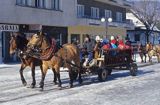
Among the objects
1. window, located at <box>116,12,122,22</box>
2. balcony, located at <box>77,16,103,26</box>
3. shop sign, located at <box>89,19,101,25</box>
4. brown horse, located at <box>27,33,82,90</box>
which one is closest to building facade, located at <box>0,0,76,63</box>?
balcony, located at <box>77,16,103,26</box>

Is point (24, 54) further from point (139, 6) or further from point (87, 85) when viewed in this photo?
point (139, 6)

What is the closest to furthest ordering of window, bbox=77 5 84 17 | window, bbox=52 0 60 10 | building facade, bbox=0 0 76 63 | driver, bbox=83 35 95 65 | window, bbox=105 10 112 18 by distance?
driver, bbox=83 35 95 65
building facade, bbox=0 0 76 63
window, bbox=52 0 60 10
window, bbox=77 5 84 17
window, bbox=105 10 112 18

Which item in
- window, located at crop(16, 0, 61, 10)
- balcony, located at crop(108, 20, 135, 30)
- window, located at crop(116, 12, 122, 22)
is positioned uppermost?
window, located at crop(16, 0, 61, 10)

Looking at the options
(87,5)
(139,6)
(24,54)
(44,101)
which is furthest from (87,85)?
(139,6)

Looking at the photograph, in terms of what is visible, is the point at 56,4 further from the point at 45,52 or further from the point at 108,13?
the point at 45,52

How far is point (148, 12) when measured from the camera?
3297 inches

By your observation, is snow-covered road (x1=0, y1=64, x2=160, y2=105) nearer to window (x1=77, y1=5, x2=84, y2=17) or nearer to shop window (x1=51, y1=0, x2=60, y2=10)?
shop window (x1=51, y1=0, x2=60, y2=10)

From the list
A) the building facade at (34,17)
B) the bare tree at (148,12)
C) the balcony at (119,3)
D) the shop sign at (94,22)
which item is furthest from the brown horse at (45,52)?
the bare tree at (148,12)

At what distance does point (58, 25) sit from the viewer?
44.3 meters

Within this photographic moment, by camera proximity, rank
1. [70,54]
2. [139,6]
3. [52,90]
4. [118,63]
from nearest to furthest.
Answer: [52,90] < [70,54] < [118,63] < [139,6]

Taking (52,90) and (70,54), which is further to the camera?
(70,54)

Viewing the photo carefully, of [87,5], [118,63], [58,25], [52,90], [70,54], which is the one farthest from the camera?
[87,5]

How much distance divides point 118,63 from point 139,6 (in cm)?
6569

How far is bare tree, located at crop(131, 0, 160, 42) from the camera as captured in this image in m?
81.6
